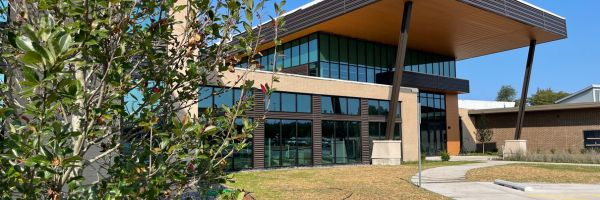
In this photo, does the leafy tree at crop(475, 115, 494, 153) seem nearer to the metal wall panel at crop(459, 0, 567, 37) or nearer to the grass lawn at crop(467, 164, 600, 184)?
the metal wall panel at crop(459, 0, 567, 37)

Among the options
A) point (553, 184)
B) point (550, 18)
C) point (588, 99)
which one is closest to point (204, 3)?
point (553, 184)

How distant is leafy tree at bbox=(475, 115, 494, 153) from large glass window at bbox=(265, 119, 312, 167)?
22869 mm

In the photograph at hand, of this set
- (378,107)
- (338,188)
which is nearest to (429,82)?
(378,107)

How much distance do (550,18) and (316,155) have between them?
1932 cm

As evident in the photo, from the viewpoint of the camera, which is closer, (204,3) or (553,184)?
(204,3)

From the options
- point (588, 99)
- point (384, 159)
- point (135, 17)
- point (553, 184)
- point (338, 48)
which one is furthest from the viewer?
point (588, 99)

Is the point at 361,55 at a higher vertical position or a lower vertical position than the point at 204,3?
higher

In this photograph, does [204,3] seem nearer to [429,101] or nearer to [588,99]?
[429,101]

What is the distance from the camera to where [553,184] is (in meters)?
16.0

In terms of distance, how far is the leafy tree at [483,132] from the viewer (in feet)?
136

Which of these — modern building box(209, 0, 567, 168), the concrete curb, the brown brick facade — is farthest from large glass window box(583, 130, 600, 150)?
the concrete curb

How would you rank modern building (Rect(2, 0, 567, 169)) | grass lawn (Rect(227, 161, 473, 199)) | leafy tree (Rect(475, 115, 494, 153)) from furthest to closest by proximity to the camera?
1. leafy tree (Rect(475, 115, 494, 153))
2. modern building (Rect(2, 0, 567, 169))
3. grass lawn (Rect(227, 161, 473, 199))

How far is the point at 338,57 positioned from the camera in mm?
29938

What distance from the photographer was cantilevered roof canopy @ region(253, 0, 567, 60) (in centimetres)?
2534
